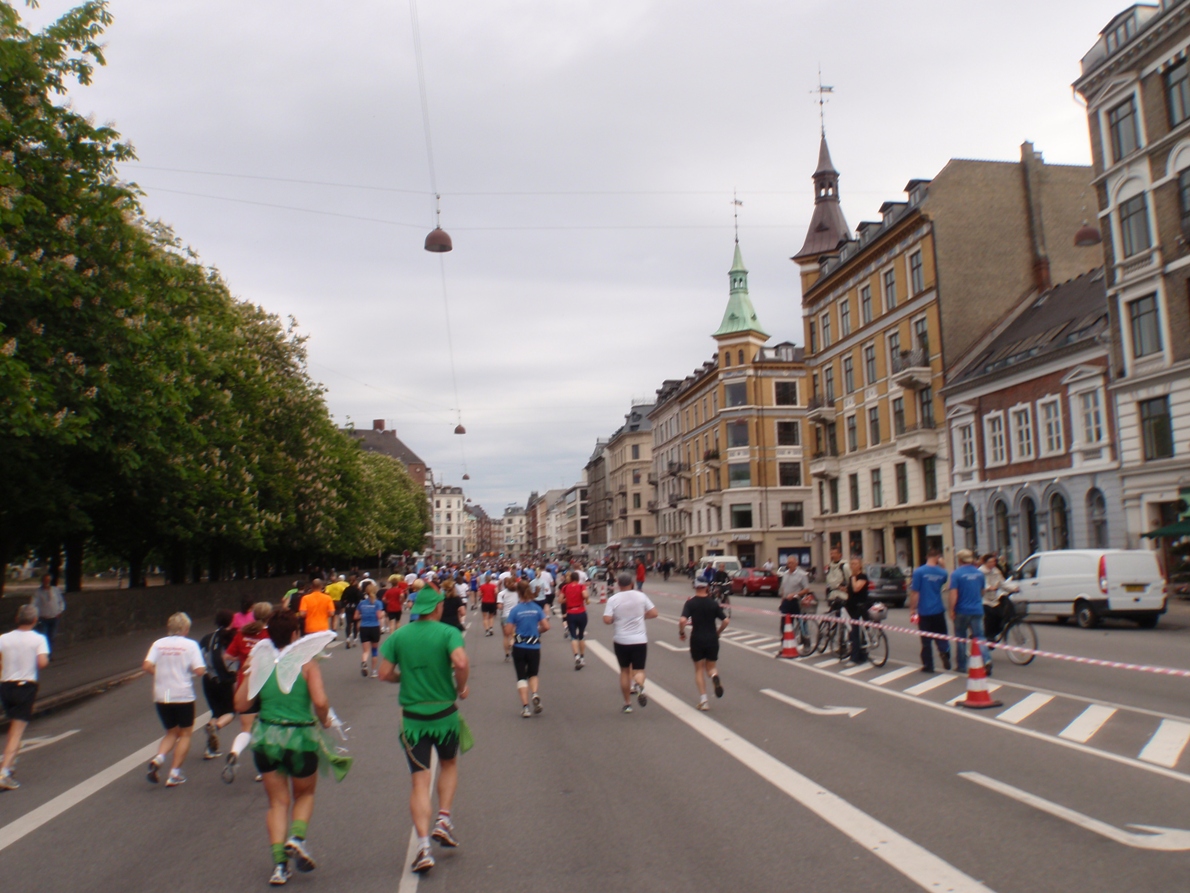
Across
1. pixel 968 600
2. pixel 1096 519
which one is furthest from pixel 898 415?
pixel 968 600

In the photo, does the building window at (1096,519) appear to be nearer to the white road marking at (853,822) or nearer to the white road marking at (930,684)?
the white road marking at (930,684)

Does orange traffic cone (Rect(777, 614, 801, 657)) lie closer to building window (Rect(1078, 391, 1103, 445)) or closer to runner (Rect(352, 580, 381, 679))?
runner (Rect(352, 580, 381, 679))

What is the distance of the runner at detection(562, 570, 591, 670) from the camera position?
16.6 metres

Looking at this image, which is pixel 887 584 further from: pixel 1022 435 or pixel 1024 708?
pixel 1024 708

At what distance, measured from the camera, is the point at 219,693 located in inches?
375

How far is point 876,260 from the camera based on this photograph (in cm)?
4612

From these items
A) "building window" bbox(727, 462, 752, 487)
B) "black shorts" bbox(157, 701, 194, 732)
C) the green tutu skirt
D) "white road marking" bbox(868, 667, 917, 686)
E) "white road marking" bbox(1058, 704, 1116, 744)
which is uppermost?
"building window" bbox(727, 462, 752, 487)

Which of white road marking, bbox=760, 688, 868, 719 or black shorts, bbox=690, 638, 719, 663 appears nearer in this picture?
white road marking, bbox=760, 688, 868, 719

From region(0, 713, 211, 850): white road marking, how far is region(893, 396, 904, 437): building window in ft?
126

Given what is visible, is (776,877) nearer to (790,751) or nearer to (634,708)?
(790,751)

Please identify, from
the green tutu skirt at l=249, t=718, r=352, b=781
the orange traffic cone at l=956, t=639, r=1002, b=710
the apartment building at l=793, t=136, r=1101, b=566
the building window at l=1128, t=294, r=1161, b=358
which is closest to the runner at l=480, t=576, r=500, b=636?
the orange traffic cone at l=956, t=639, r=1002, b=710

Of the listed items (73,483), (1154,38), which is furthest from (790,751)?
(1154,38)

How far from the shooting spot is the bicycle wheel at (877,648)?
15.6 metres

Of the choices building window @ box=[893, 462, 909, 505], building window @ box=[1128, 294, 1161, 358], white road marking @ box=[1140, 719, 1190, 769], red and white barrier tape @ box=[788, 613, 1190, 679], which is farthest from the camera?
building window @ box=[893, 462, 909, 505]
